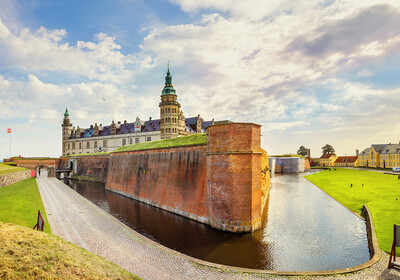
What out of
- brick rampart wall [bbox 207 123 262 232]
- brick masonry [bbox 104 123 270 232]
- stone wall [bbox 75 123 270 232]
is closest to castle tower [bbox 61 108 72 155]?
stone wall [bbox 75 123 270 232]

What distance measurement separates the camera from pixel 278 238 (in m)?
14.9

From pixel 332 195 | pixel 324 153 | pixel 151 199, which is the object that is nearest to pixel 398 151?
pixel 324 153

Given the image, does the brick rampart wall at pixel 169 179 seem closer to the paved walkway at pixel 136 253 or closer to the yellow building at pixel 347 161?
the paved walkway at pixel 136 253

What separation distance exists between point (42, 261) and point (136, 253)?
5.32m

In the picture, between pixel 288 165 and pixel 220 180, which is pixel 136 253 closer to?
pixel 220 180

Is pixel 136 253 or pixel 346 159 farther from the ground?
pixel 346 159

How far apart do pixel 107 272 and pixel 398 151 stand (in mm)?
89937

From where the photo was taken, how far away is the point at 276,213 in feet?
70.0

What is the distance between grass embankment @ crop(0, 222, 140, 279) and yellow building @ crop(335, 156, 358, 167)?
109 m

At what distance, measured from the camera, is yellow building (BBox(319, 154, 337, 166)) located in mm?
101625

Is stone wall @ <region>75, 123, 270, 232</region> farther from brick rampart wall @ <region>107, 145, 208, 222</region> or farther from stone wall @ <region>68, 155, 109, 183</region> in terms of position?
stone wall @ <region>68, 155, 109, 183</region>

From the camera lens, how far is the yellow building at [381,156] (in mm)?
71438

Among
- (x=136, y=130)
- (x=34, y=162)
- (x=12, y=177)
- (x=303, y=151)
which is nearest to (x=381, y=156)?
(x=303, y=151)

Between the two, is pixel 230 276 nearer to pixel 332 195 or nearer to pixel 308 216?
pixel 308 216
